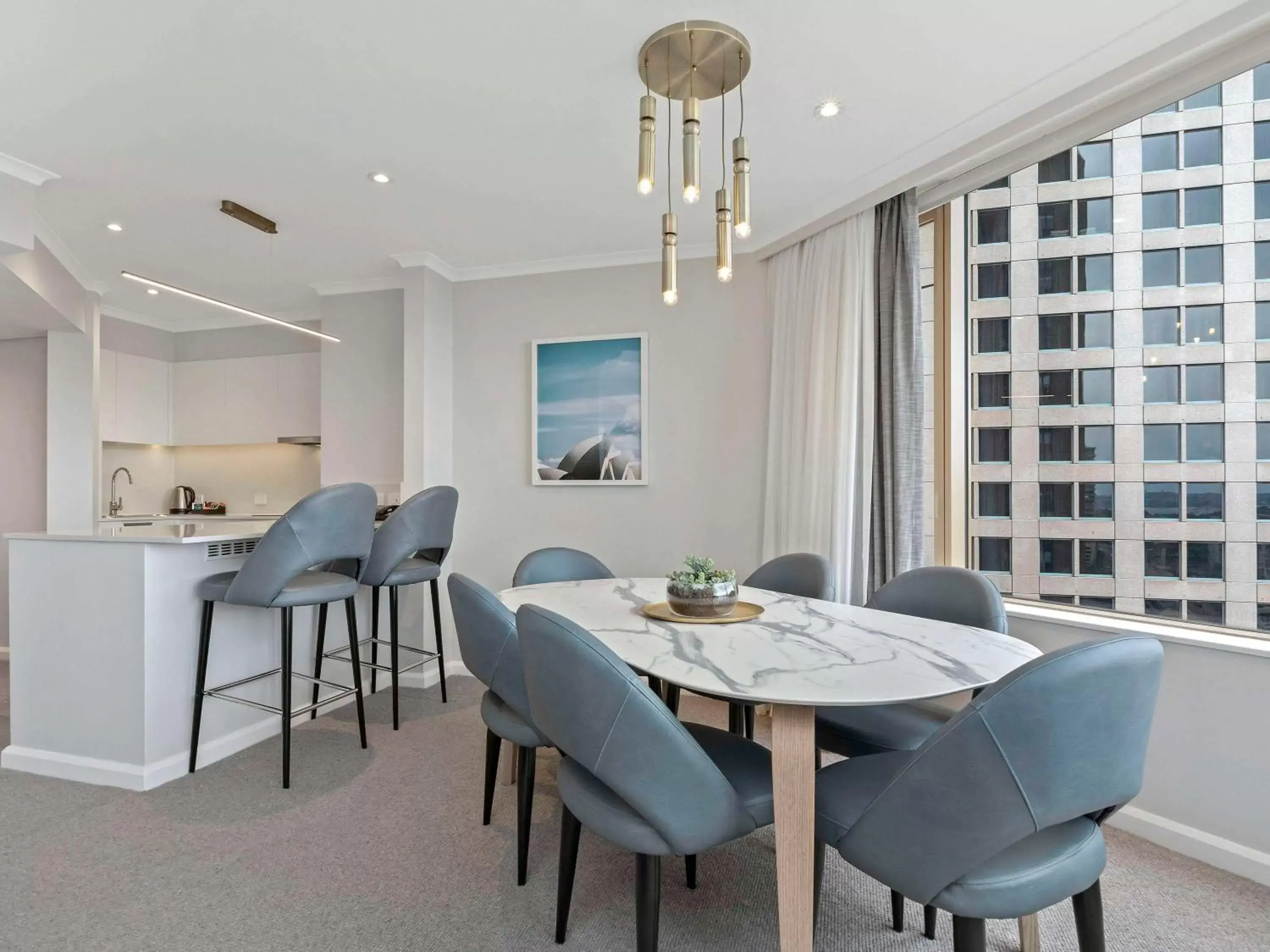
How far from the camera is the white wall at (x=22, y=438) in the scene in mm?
4629

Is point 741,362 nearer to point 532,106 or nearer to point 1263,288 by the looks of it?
point 532,106

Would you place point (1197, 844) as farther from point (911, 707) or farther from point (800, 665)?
point (800, 665)

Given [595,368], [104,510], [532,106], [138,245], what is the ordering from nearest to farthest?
[532,106], [138,245], [595,368], [104,510]

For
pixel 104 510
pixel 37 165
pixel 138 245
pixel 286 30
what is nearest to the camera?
pixel 286 30

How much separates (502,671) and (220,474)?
4.84 metres

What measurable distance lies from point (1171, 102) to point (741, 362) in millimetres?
2068

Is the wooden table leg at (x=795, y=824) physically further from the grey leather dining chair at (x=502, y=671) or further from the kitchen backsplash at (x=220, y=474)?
the kitchen backsplash at (x=220, y=474)

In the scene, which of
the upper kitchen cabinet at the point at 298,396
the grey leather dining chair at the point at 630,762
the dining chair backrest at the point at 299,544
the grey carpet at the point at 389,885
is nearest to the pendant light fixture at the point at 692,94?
the grey leather dining chair at the point at 630,762

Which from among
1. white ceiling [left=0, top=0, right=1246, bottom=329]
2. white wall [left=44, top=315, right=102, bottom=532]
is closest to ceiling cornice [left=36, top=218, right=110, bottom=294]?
white ceiling [left=0, top=0, right=1246, bottom=329]

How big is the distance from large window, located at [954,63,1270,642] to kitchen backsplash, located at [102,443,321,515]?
4787 millimetres

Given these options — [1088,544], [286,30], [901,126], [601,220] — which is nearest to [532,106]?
[286,30]

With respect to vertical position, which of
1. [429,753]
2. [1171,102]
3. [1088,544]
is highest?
[1171,102]

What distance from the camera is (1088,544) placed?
2.60 metres

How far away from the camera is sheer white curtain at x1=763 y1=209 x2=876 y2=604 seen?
320cm
